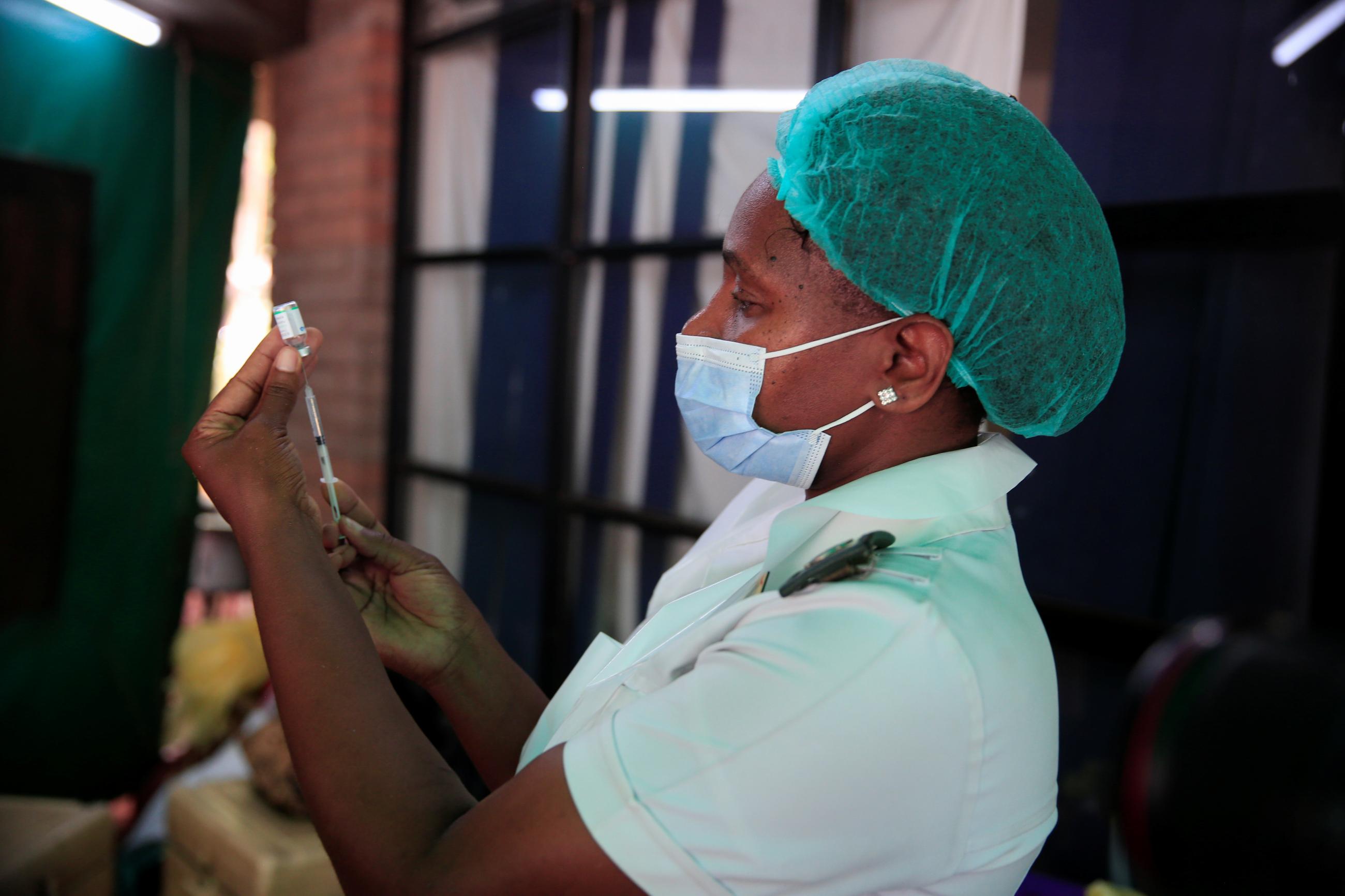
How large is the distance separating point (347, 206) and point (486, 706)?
2709mm

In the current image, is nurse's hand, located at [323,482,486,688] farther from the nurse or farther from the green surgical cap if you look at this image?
the green surgical cap

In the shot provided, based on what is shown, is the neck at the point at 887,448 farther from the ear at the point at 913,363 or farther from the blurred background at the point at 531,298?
the blurred background at the point at 531,298

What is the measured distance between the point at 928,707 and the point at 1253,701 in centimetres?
27

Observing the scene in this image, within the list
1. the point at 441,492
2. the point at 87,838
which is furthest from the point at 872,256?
the point at 441,492

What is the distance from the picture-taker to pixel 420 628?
1.15 metres

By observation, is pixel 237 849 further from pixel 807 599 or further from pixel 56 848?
pixel 807 599

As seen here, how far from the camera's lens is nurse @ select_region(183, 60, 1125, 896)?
26.9 inches

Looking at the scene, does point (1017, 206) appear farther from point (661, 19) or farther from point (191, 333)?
point (191, 333)

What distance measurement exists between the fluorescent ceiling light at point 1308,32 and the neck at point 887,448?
38.2 inches

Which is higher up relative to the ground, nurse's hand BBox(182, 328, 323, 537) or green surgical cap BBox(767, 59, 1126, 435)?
green surgical cap BBox(767, 59, 1126, 435)

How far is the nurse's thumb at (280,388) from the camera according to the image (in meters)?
0.94

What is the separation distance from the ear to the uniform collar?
0.20 feet

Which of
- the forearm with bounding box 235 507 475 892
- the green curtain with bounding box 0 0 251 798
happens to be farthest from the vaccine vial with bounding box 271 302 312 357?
the green curtain with bounding box 0 0 251 798

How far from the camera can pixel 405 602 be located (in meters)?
1.15
